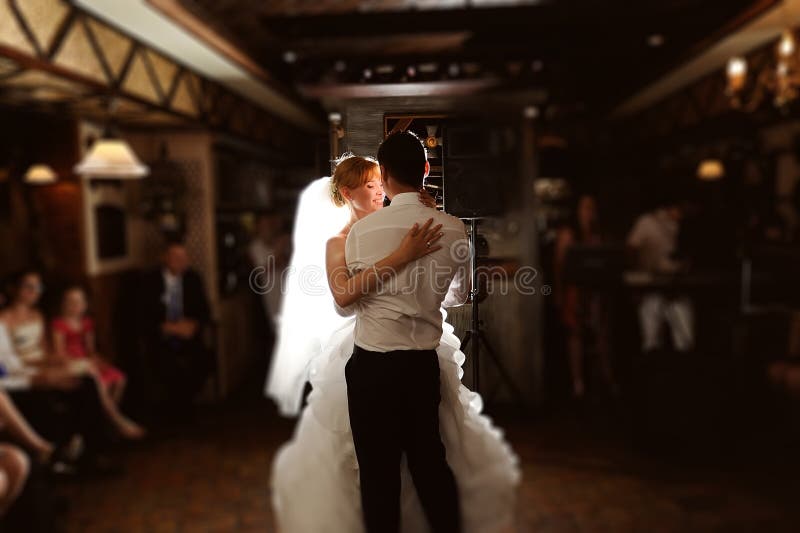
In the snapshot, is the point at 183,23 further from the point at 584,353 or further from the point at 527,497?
the point at 584,353

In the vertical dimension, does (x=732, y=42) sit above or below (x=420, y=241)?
above

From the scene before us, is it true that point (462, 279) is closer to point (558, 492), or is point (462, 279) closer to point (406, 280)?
point (406, 280)

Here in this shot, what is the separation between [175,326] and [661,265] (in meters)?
3.79

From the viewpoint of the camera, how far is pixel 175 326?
186 inches

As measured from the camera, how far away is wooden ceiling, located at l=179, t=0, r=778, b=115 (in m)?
1.91

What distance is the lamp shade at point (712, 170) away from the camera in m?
5.86

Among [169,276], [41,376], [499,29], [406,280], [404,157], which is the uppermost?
[499,29]

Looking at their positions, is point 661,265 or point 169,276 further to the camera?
point 661,265

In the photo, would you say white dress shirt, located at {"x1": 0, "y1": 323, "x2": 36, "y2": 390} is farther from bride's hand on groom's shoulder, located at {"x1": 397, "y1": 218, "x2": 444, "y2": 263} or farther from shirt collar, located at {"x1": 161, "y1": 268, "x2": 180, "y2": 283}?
bride's hand on groom's shoulder, located at {"x1": 397, "y1": 218, "x2": 444, "y2": 263}

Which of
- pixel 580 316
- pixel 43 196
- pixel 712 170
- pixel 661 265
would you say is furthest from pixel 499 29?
pixel 712 170

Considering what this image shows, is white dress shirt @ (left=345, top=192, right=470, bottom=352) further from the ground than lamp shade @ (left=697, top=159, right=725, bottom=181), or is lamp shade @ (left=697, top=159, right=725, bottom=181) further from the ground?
lamp shade @ (left=697, top=159, right=725, bottom=181)

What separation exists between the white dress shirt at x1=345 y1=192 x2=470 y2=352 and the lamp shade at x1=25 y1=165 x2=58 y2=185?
4.53 m

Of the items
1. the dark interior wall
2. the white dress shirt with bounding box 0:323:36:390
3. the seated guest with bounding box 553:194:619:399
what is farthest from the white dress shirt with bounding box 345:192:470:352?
the dark interior wall

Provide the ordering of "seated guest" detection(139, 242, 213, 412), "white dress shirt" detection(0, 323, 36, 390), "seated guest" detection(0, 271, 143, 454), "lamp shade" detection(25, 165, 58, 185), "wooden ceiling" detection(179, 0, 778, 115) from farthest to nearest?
"seated guest" detection(139, 242, 213, 412) → "lamp shade" detection(25, 165, 58, 185) → "seated guest" detection(0, 271, 143, 454) → "white dress shirt" detection(0, 323, 36, 390) → "wooden ceiling" detection(179, 0, 778, 115)
